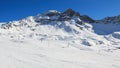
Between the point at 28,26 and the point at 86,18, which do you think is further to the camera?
the point at 86,18

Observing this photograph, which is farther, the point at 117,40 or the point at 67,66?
the point at 117,40

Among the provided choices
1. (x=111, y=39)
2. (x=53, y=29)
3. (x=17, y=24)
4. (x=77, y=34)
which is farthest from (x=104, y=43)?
(x=17, y=24)

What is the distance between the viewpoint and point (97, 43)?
106562 mm

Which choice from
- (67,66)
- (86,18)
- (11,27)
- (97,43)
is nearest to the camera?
(67,66)

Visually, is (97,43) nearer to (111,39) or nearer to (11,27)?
(111,39)

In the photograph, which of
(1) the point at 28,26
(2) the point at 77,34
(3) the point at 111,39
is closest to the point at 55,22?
(1) the point at 28,26

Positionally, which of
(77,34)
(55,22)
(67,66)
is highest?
(55,22)

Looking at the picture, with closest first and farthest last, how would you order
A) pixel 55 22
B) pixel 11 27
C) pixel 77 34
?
pixel 77 34, pixel 11 27, pixel 55 22

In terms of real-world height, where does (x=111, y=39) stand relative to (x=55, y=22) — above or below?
below

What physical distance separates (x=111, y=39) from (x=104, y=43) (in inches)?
467

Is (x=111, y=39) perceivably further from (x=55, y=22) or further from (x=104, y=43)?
(x=55, y=22)

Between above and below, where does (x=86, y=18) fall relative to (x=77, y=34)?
above

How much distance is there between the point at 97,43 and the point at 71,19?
51894 millimetres

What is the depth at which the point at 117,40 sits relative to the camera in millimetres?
116875
